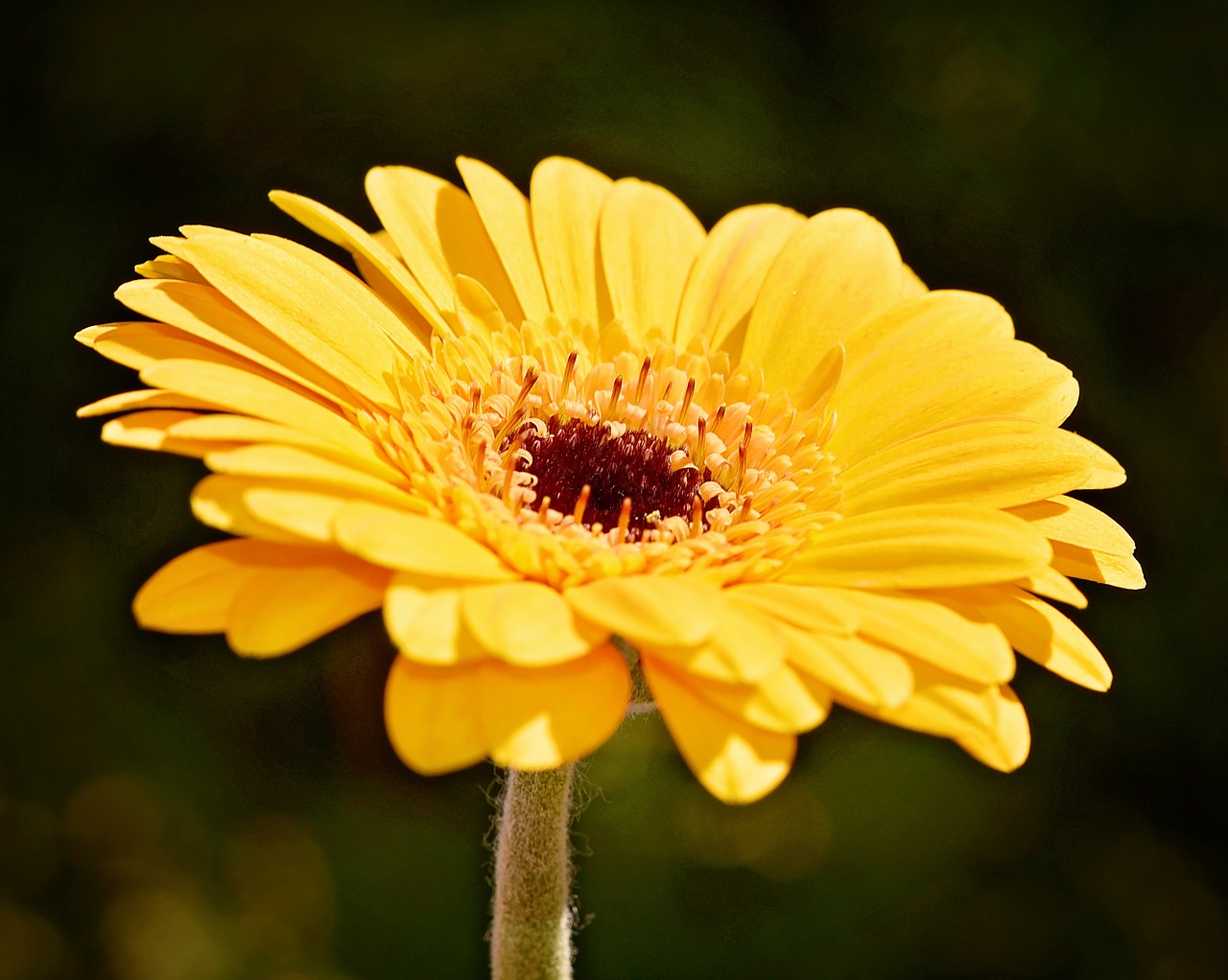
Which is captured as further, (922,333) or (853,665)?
(922,333)

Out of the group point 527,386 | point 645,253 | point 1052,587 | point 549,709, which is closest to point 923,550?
point 1052,587

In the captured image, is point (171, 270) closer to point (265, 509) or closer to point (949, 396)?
point (265, 509)

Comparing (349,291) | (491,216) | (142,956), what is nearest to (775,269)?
(491,216)

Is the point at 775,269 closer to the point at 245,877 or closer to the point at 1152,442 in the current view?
the point at 1152,442

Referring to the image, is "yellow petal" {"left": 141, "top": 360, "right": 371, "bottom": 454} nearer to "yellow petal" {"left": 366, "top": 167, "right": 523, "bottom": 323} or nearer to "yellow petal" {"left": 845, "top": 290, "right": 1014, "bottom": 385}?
"yellow petal" {"left": 366, "top": 167, "right": 523, "bottom": 323}

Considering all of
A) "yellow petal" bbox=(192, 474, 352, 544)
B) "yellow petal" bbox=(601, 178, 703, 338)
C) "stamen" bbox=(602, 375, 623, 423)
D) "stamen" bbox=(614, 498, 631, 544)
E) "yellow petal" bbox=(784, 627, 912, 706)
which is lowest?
"yellow petal" bbox=(784, 627, 912, 706)

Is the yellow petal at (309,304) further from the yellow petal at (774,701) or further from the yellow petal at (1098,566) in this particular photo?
the yellow petal at (1098,566)

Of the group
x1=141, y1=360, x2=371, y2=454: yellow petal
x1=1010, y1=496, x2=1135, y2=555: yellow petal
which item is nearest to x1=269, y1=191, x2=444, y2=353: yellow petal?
x1=141, y1=360, x2=371, y2=454: yellow petal
